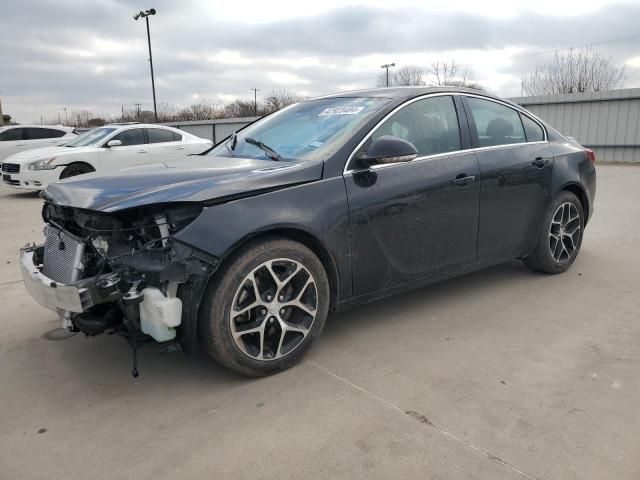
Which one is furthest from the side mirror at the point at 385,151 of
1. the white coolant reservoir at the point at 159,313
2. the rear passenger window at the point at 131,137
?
the rear passenger window at the point at 131,137

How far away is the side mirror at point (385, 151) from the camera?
125 inches

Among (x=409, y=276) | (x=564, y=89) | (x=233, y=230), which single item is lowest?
(x=409, y=276)

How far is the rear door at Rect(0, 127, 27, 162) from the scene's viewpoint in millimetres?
15430

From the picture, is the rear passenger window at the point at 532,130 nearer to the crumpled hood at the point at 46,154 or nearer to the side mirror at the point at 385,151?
the side mirror at the point at 385,151

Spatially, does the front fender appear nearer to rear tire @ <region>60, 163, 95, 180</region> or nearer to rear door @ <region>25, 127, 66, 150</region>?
rear tire @ <region>60, 163, 95, 180</region>

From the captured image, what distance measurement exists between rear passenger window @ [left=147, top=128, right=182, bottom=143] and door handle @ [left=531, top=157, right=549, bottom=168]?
891cm

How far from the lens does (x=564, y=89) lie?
99.0 ft

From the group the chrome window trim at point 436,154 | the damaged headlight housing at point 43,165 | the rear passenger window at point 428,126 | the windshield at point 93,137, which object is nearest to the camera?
the chrome window trim at point 436,154

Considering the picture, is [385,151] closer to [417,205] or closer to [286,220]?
[417,205]

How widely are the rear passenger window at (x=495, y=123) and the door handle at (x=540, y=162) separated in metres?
0.20

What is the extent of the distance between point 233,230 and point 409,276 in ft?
4.57

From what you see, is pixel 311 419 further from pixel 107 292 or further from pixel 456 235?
pixel 456 235

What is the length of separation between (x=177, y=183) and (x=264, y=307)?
0.81m

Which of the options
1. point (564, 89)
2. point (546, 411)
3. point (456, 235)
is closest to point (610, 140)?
point (564, 89)
